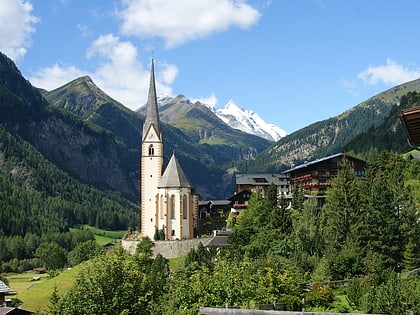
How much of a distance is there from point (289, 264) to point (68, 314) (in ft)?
86.3

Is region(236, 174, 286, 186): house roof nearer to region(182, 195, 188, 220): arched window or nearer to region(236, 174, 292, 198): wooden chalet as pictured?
region(236, 174, 292, 198): wooden chalet

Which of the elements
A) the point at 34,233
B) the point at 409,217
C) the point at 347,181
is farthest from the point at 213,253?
the point at 34,233

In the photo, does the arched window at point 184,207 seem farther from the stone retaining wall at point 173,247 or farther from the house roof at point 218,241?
the house roof at point 218,241

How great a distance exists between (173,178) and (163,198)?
3633 mm

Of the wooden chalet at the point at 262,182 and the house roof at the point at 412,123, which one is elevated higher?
the wooden chalet at the point at 262,182

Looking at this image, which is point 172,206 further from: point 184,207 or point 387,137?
point 387,137

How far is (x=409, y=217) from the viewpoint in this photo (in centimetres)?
5325

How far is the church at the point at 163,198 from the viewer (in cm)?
8788

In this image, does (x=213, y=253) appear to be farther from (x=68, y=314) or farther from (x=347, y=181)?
(x=68, y=314)

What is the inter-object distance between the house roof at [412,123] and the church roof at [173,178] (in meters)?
77.0

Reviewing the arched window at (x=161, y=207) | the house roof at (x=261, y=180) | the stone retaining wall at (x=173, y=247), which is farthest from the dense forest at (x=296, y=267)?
the house roof at (x=261, y=180)

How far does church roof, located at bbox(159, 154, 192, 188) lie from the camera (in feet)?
294

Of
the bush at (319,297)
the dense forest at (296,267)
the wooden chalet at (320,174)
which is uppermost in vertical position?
the wooden chalet at (320,174)

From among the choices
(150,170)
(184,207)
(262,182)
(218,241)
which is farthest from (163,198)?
(262,182)
